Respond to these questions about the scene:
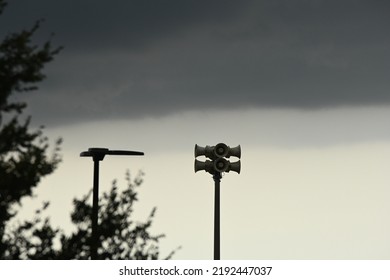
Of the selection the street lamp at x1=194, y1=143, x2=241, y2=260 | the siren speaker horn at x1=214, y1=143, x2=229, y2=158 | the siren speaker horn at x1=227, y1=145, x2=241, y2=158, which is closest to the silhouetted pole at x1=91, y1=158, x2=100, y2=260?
the street lamp at x1=194, y1=143, x2=241, y2=260

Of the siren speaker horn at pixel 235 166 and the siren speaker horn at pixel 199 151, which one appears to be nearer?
the siren speaker horn at pixel 235 166

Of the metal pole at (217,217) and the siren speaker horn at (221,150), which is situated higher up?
the siren speaker horn at (221,150)

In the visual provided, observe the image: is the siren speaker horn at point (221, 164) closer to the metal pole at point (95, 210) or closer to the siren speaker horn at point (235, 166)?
the siren speaker horn at point (235, 166)

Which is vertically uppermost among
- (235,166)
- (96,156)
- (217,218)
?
(96,156)

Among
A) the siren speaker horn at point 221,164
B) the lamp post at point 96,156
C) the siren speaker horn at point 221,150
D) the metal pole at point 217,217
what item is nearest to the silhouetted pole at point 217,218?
the metal pole at point 217,217

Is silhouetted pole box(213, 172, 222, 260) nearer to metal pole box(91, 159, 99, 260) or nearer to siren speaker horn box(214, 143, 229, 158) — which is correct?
siren speaker horn box(214, 143, 229, 158)

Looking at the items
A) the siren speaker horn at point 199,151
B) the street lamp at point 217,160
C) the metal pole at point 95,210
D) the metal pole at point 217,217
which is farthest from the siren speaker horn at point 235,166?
the metal pole at point 95,210

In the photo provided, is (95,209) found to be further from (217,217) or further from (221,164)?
(221,164)

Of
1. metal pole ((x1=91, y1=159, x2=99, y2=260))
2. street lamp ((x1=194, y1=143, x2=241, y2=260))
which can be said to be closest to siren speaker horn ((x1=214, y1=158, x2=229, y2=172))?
street lamp ((x1=194, y1=143, x2=241, y2=260))

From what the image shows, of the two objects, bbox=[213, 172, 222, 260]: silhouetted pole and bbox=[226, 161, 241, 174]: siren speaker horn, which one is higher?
bbox=[226, 161, 241, 174]: siren speaker horn

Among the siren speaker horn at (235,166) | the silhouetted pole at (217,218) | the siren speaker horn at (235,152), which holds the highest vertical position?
the siren speaker horn at (235,152)

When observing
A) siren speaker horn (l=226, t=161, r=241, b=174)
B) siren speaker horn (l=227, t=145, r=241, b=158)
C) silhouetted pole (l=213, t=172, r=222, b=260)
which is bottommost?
silhouetted pole (l=213, t=172, r=222, b=260)

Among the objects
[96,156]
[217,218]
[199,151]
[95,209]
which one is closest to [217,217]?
[217,218]

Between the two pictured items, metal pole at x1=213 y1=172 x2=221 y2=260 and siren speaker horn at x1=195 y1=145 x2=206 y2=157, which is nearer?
siren speaker horn at x1=195 y1=145 x2=206 y2=157
